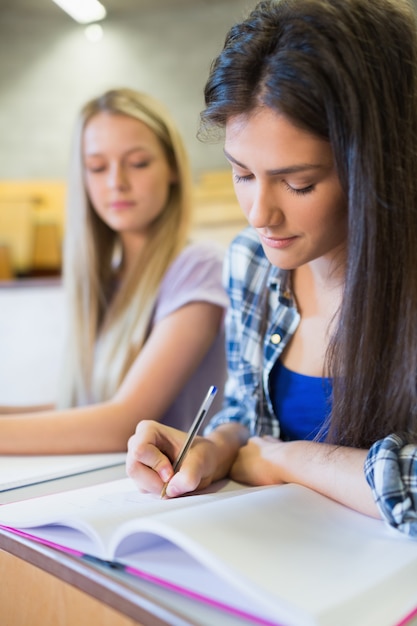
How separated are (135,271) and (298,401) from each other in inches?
24.3

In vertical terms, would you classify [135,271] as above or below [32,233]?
below

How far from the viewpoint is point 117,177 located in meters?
1.32

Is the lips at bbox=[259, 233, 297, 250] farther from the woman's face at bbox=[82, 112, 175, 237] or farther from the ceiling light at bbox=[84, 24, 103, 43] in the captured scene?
the ceiling light at bbox=[84, 24, 103, 43]

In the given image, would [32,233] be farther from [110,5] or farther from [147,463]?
[147,463]

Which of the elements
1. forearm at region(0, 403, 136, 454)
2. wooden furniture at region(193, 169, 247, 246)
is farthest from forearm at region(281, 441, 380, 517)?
wooden furniture at region(193, 169, 247, 246)

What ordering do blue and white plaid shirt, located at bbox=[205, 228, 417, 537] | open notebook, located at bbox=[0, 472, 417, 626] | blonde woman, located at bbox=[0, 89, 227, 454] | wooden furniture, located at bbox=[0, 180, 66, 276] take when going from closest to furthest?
open notebook, located at bbox=[0, 472, 417, 626]
blue and white plaid shirt, located at bbox=[205, 228, 417, 537]
blonde woman, located at bbox=[0, 89, 227, 454]
wooden furniture, located at bbox=[0, 180, 66, 276]

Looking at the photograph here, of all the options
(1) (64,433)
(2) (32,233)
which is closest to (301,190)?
(1) (64,433)

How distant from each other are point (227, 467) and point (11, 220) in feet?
9.46

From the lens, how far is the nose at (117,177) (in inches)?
52.0

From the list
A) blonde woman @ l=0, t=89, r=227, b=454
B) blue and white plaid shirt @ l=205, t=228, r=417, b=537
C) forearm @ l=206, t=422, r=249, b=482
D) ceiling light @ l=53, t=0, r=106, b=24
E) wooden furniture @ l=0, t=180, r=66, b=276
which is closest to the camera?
forearm @ l=206, t=422, r=249, b=482

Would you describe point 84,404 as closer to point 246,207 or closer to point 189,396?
point 189,396

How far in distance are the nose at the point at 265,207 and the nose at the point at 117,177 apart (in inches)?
27.5

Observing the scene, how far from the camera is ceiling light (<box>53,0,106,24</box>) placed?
356cm

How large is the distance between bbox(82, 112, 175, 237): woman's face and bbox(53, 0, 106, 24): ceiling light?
2.59 metres
